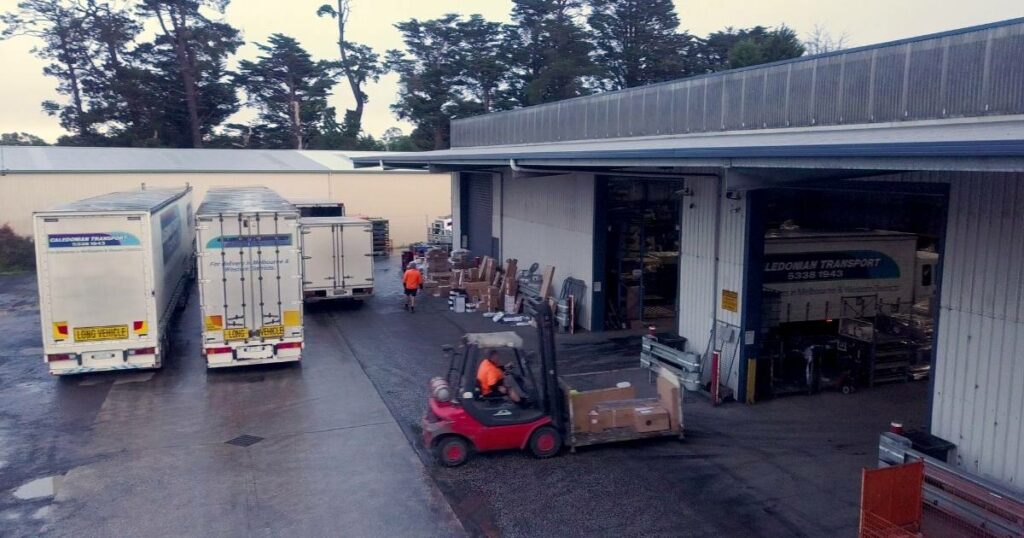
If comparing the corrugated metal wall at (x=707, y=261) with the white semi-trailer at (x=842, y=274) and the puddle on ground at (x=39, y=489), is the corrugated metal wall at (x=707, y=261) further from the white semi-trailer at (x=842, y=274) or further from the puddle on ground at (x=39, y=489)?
the puddle on ground at (x=39, y=489)

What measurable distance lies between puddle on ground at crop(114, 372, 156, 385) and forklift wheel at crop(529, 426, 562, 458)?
8549 millimetres

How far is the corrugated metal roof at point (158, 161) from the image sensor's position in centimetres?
3441

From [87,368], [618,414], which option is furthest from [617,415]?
[87,368]

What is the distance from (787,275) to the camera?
14.6 meters

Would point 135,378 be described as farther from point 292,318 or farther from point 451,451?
point 451,451

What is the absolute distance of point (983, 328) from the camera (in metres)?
8.98

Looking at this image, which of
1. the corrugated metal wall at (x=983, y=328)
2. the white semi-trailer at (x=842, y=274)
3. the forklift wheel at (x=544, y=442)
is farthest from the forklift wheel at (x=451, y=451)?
the white semi-trailer at (x=842, y=274)

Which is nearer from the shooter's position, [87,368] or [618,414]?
[618,414]

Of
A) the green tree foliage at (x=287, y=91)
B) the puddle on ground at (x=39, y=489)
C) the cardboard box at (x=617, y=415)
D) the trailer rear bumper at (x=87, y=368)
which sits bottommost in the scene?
the puddle on ground at (x=39, y=489)

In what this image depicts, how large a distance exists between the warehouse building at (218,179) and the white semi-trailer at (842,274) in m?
27.3

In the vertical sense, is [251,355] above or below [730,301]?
below

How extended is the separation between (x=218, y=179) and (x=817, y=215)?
2946 cm

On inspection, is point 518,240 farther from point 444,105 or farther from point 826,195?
point 444,105

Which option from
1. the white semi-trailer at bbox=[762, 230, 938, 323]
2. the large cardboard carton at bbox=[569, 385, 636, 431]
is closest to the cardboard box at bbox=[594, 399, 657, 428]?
the large cardboard carton at bbox=[569, 385, 636, 431]
